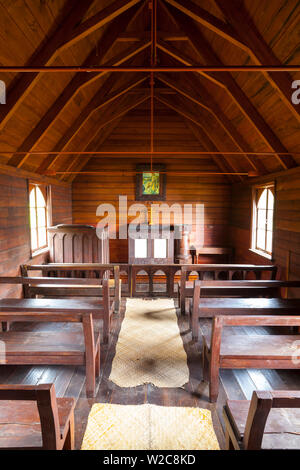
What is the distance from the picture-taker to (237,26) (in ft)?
11.8

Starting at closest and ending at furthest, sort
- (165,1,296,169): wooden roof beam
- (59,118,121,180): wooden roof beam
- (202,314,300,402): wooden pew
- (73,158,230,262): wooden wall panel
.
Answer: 1. (202,314,300,402): wooden pew
2. (165,1,296,169): wooden roof beam
3. (59,118,121,180): wooden roof beam
4. (73,158,230,262): wooden wall panel

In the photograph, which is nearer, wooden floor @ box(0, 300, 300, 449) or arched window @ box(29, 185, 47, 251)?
wooden floor @ box(0, 300, 300, 449)

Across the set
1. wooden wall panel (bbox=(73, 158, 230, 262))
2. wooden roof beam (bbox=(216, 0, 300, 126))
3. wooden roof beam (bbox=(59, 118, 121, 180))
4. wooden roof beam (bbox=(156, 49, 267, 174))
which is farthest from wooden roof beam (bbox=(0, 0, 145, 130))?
wooden wall panel (bbox=(73, 158, 230, 262))

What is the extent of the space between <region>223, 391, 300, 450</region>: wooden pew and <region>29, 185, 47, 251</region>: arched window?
546cm

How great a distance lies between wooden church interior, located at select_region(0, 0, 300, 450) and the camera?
2500mm

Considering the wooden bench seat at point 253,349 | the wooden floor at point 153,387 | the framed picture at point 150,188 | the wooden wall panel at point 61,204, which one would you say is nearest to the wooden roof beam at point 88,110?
the wooden wall panel at point 61,204

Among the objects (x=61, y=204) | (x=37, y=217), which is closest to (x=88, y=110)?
(x=37, y=217)

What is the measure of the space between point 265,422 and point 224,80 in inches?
192

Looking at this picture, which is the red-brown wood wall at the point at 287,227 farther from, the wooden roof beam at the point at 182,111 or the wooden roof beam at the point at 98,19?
the wooden roof beam at the point at 98,19

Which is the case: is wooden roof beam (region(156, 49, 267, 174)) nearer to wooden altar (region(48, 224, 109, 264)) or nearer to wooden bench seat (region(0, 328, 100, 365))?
wooden altar (region(48, 224, 109, 264))

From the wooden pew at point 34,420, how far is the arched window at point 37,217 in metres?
4.83

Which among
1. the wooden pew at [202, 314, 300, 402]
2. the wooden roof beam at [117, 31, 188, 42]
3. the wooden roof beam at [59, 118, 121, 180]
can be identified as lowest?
the wooden pew at [202, 314, 300, 402]
